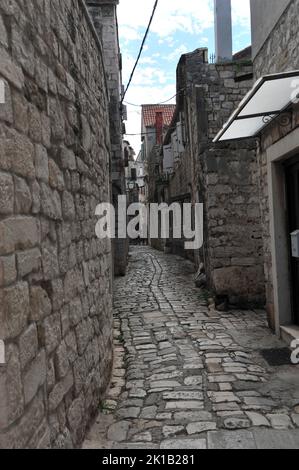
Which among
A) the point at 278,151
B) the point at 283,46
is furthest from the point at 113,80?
the point at 278,151

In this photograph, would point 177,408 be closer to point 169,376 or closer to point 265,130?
point 169,376

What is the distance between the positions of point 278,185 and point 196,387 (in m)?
2.80

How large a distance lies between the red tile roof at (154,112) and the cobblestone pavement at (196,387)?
78.6ft

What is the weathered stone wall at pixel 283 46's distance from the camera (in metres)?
4.47

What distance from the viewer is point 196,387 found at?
13.1ft

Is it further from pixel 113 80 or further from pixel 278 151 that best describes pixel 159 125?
pixel 278 151

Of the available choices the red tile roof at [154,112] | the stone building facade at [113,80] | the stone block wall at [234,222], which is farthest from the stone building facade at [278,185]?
the red tile roof at [154,112]

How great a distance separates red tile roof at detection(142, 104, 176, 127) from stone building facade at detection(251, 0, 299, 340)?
2381cm

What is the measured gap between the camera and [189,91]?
31.8 ft

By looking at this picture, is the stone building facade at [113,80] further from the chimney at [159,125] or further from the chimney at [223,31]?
the chimney at [159,125]

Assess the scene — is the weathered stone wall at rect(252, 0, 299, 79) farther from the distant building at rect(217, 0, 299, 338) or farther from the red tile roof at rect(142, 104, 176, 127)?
the red tile roof at rect(142, 104, 176, 127)

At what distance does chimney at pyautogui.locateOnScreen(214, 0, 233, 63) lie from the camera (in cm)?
1043
